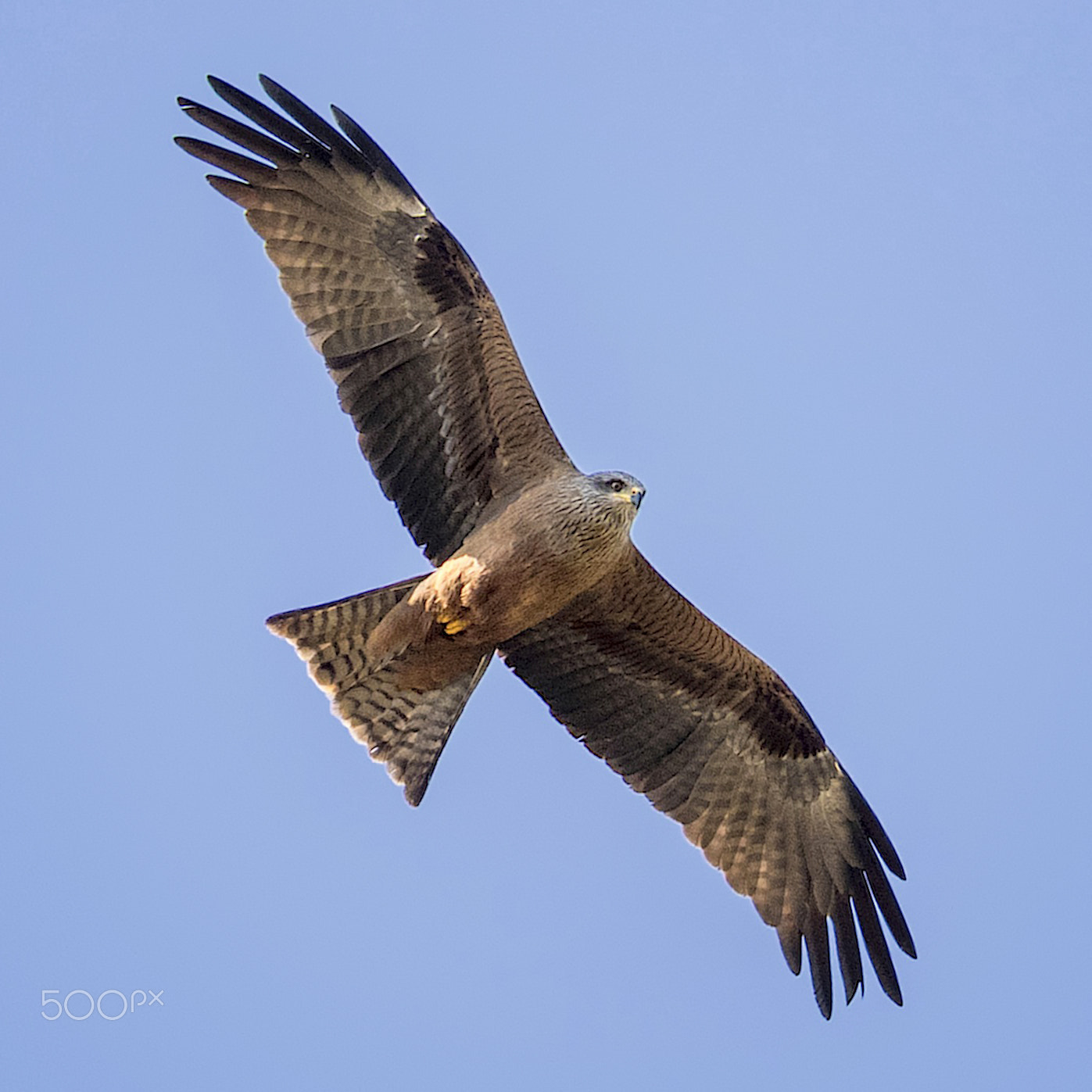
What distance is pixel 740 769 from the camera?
36.7 ft

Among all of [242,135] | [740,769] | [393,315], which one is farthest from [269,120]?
[740,769]

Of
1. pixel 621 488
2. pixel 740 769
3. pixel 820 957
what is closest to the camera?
pixel 621 488

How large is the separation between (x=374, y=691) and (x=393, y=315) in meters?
2.08

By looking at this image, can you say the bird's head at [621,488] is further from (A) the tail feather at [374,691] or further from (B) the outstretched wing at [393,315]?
(A) the tail feather at [374,691]

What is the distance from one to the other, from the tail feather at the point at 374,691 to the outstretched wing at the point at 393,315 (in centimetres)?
60

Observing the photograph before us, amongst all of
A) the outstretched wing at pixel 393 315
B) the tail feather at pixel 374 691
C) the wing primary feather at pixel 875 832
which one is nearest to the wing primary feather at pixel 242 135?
the outstretched wing at pixel 393 315

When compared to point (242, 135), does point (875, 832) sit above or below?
below

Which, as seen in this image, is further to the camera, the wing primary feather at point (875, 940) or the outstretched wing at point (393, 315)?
the wing primary feather at point (875, 940)

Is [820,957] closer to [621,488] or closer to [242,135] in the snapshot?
[621,488]

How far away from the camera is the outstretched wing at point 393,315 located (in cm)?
1017

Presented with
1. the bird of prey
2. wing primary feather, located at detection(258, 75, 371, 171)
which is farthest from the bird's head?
wing primary feather, located at detection(258, 75, 371, 171)

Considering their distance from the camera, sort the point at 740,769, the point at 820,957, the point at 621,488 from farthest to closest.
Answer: the point at 740,769
the point at 820,957
the point at 621,488

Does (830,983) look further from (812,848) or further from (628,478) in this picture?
(628,478)

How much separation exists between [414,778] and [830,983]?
268cm
